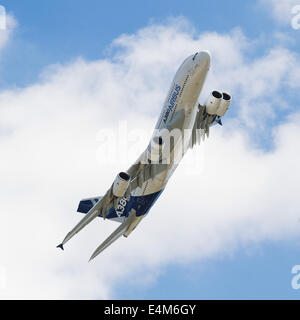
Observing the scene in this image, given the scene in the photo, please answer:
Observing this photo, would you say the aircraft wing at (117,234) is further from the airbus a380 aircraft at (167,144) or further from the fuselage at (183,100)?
the fuselage at (183,100)

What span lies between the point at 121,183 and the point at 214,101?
39.7ft

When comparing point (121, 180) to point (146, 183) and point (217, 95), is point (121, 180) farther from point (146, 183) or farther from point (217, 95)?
point (217, 95)

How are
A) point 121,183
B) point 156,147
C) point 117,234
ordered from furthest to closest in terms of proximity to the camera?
point 117,234, point 121,183, point 156,147

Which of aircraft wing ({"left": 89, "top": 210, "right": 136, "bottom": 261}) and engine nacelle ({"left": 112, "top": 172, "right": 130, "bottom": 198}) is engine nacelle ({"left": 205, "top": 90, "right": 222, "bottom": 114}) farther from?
aircraft wing ({"left": 89, "top": 210, "right": 136, "bottom": 261})

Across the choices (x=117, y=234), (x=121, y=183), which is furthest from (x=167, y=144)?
(x=117, y=234)

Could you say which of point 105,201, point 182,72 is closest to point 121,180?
point 105,201

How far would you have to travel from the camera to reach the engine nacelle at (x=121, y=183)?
179 feet

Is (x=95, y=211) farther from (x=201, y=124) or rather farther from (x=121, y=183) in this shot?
(x=201, y=124)

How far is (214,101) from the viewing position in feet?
198

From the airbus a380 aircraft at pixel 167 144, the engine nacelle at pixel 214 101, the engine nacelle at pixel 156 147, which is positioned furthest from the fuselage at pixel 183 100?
the engine nacelle at pixel 214 101

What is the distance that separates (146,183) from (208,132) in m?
7.74

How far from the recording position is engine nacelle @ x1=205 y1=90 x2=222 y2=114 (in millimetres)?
60344

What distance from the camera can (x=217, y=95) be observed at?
2377 inches

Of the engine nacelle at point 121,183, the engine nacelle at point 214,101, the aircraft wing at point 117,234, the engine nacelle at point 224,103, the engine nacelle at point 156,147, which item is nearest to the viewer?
the engine nacelle at point 156,147
